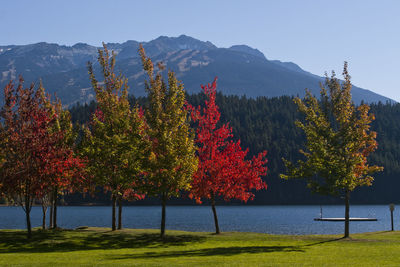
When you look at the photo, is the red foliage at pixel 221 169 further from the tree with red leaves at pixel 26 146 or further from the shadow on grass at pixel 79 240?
the tree with red leaves at pixel 26 146

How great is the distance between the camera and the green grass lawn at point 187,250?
2767 cm

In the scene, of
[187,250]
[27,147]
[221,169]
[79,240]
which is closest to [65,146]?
[27,147]

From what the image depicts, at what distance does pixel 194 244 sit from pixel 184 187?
561 cm

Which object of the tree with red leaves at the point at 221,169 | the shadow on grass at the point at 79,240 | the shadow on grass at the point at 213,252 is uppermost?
the tree with red leaves at the point at 221,169

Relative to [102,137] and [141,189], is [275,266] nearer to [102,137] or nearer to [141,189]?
[141,189]

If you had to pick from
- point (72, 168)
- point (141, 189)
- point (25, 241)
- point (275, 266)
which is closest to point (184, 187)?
point (141, 189)

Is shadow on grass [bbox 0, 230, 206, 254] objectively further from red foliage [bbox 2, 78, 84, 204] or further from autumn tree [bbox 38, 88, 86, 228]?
autumn tree [bbox 38, 88, 86, 228]

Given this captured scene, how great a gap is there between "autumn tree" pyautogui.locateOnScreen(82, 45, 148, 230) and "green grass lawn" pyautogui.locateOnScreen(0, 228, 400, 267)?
5.55 metres

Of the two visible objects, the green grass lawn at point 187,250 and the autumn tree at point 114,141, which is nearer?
the green grass lawn at point 187,250

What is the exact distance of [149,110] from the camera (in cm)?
4250

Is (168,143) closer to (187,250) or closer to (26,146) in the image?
(187,250)

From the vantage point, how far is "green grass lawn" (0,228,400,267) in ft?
90.8

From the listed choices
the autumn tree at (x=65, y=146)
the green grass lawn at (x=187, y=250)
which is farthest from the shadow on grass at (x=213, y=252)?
the autumn tree at (x=65, y=146)

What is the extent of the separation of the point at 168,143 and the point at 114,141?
668 centimetres
